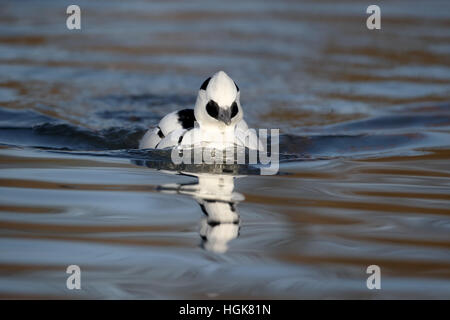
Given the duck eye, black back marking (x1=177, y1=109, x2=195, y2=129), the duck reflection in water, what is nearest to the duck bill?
the duck eye

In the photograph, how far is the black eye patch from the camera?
23.0ft

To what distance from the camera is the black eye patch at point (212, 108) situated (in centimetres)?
701

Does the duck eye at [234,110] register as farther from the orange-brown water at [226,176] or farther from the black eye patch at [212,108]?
the orange-brown water at [226,176]

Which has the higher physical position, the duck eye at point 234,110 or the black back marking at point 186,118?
the black back marking at point 186,118

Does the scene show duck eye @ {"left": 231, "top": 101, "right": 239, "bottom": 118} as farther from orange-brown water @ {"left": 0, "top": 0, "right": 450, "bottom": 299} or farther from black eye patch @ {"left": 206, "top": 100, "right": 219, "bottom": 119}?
orange-brown water @ {"left": 0, "top": 0, "right": 450, "bottom": 299}

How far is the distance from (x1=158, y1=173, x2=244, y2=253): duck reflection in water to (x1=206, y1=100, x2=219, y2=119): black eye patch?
0.59 m

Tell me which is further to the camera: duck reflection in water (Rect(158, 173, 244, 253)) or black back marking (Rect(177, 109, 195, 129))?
black back marking (Rect(177, 109, 195, 129))

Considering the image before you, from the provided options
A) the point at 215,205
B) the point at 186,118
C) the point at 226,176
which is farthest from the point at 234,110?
the point at 215,205

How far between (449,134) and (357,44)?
5335mm

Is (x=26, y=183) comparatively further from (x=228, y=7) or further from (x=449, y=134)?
(x=228, y=7)

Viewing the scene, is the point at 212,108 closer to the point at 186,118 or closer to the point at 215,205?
the point at 186,118

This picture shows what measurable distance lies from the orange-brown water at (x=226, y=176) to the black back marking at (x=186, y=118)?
19.4 inches

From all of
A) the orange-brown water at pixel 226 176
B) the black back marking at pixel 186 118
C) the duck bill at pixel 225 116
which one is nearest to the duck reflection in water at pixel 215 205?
the orange-brown water at pixel 226 176

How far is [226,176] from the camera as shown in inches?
267
